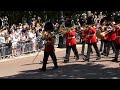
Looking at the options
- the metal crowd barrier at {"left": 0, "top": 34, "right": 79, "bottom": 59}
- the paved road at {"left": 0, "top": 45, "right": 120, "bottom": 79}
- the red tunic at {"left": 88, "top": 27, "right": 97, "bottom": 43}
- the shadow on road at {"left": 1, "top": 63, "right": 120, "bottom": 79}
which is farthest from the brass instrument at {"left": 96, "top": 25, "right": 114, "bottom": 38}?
the metal crowd barrier at {"left": 0, "top": 34, "right": 79, "bottom": 59}

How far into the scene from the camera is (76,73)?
33.4 feet

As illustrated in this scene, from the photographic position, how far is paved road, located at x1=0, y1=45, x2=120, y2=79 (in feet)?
32.1

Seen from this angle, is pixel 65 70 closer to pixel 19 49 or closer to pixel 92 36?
pixel 92 36

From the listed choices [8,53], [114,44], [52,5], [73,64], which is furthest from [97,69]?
[52,5]

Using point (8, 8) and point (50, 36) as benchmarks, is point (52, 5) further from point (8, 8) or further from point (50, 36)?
point (50, 36)

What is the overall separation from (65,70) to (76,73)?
0.77m

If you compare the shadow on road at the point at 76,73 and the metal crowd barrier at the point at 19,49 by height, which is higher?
the metal crowd barrier at the point at 19,49

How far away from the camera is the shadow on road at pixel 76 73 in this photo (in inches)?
377

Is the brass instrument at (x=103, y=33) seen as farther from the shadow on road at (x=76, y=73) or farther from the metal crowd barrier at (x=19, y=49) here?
the metal crowd barrier at (x=19, y=49)

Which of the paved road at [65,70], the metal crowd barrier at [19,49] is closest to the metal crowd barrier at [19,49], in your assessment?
the metal crowd barrier at [19,49]

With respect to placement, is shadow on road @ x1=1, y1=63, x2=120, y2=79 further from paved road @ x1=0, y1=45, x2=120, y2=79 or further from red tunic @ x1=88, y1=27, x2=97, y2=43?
red tunic @ x1=88, y1=27, x2=97, y2=43

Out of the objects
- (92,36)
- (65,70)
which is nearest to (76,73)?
(65,70)

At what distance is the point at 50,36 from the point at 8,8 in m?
7.50

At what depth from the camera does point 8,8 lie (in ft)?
10.2
